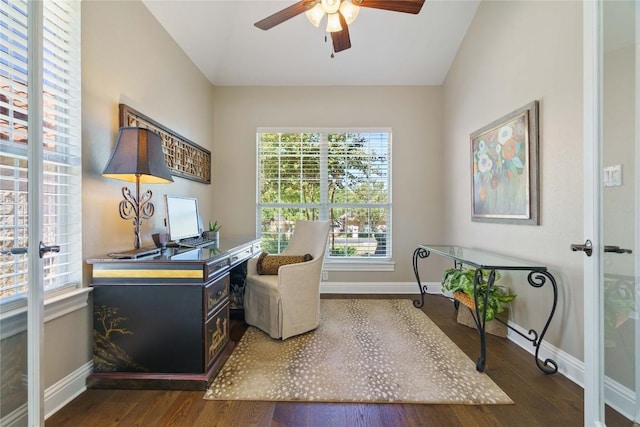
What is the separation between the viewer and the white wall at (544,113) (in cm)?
179

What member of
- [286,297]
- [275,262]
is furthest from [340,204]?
[286,297]

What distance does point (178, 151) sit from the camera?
8.84 ft

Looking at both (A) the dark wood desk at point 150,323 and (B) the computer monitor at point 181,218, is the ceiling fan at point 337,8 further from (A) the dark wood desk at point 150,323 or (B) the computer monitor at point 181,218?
(A) the dark wood desk at point 150,323

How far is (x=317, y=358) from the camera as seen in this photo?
6.59 ft

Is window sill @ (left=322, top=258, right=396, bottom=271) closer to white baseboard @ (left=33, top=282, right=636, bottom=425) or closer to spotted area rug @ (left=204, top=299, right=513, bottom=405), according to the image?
spotted area rug @ (left=204, top=299, right=513, bottom=405)

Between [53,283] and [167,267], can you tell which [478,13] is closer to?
[167,267]

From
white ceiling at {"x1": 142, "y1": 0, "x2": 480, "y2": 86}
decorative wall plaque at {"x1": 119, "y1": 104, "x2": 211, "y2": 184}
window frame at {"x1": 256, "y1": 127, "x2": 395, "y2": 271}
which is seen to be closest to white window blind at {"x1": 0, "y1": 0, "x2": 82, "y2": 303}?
decorative wall plaque at {"x1": 119, "y1": 104, "x2": 211, "y2": 184}

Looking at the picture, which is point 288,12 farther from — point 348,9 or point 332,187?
point 332,187

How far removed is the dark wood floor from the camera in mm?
1410

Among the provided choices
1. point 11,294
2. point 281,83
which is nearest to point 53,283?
point 11,294

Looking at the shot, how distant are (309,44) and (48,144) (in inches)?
104

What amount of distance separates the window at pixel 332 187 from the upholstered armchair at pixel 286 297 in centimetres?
105

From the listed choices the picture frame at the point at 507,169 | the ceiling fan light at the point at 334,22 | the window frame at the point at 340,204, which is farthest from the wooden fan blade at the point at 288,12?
the picture frame at the point at 507,169

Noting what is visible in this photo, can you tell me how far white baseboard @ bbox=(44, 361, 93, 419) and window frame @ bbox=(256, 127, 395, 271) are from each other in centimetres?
222
